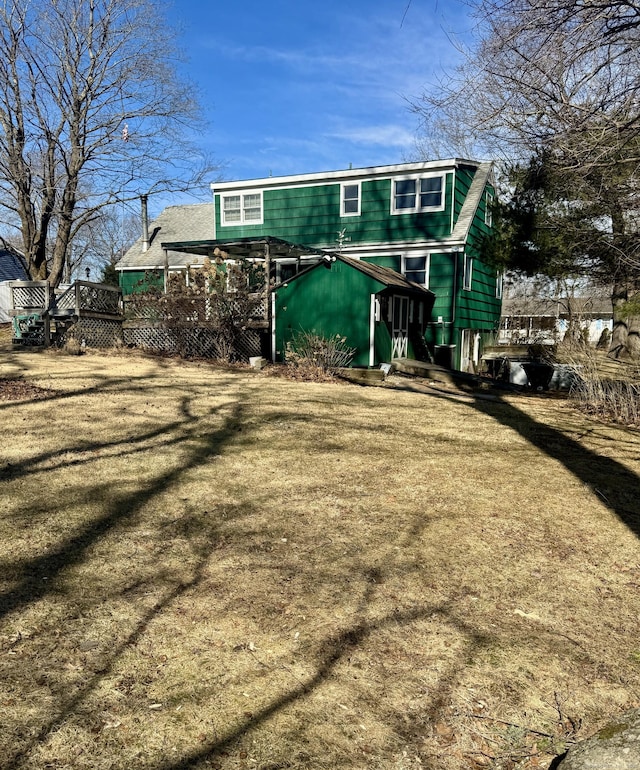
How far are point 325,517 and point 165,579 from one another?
1.41 meters

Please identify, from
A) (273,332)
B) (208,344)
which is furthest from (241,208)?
(208,344)

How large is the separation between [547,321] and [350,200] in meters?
15.5

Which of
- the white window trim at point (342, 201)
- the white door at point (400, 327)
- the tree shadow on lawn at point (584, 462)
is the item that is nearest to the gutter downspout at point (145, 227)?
the white window trim at point (342, 201)

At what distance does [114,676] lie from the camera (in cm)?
249

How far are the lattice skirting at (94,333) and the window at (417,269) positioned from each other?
29.8 feet

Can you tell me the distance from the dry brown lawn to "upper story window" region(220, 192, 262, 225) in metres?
14.7

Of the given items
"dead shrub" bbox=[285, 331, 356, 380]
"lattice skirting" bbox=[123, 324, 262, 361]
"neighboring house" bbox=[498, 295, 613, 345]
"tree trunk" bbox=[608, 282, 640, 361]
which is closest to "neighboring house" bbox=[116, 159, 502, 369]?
"lattice skirting" bbox=[123, 324, 262, 361]

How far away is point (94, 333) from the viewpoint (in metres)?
16.0

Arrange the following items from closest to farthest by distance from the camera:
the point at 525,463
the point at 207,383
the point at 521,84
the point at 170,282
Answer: the point at 525,463 → the point at 521,84 → the point at 207,383 → the point at 170,282

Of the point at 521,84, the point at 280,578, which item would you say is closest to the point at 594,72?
the point at 521,84

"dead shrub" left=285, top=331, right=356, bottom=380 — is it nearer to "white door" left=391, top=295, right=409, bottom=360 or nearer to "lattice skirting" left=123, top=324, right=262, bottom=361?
"lattice skirting" left=123, top=324, right=262, bottom=361

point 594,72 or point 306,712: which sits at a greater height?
point 594,72

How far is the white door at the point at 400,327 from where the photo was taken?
15.2 meters

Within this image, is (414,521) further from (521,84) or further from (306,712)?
(521,84)
